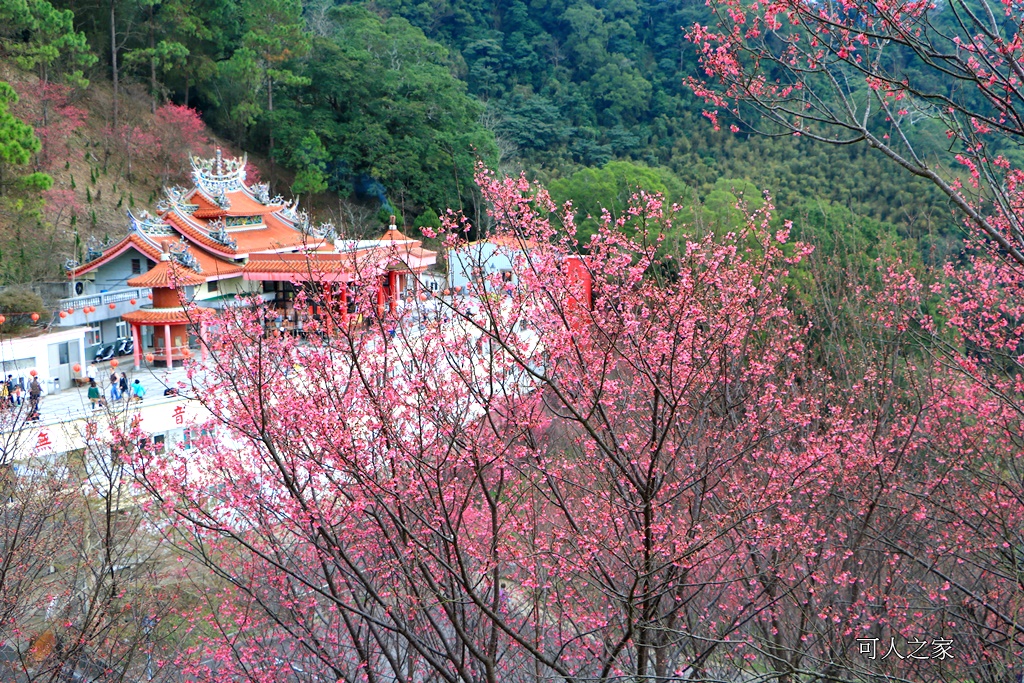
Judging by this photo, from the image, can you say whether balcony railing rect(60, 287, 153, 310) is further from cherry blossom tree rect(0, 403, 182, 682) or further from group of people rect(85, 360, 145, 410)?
cherry blossom tree rect(0, 403, 182, 682)

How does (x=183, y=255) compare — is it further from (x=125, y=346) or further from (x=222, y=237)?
(x=125, y=346)

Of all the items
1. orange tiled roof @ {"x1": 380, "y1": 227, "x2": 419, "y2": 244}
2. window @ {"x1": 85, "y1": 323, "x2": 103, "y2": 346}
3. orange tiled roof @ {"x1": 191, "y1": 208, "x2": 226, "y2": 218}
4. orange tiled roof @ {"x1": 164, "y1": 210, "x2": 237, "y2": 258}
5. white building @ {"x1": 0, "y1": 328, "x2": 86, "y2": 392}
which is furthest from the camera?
orange tiled roof @ {"x1": 191, "y1": 208, "x2": 226, "y2": 218}

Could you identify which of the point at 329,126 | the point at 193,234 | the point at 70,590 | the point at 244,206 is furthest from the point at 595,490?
the point at 329,126

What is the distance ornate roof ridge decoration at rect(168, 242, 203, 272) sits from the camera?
2014 cm

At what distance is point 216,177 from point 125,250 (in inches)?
172

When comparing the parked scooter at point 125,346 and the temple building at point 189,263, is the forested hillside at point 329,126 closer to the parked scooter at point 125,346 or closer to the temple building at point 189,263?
the temple building at point 189,263

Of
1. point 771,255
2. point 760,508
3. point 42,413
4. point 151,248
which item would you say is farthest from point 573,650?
point 151,248

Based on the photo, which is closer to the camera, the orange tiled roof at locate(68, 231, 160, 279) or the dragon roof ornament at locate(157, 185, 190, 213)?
the orange tiled roof at locate(68, 231, 160, 279)

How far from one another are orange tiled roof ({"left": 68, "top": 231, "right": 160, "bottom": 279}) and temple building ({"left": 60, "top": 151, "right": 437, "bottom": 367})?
2 cm

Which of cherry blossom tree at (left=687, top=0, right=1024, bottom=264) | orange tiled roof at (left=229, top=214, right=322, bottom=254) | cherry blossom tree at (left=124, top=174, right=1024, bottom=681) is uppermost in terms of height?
cherry blossom tree at (left=687, top=0, right=1024, bottom=264)

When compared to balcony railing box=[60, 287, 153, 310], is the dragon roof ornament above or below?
above

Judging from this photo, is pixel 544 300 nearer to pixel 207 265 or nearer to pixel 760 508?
pixel 760 508

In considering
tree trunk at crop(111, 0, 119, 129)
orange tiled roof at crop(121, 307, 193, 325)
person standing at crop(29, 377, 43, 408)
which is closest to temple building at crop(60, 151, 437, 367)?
orange tiled roof at crop(121, 307, 193, 325)

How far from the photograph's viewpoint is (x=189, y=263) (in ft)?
67.0
